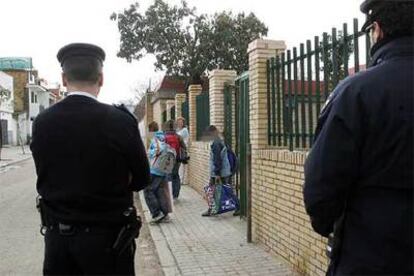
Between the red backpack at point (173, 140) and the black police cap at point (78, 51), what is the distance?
663 centimetres

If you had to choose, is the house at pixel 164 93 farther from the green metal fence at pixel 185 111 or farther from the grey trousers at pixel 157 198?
the grey trousers at pixel 157 198

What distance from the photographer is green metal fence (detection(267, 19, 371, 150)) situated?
16.5 feet

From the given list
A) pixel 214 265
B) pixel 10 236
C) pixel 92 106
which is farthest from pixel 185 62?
pixel 92 106

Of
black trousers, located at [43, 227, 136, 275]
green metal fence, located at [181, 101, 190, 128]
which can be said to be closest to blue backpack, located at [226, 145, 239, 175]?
green metal fence, located at [181, 101, 190, 128]

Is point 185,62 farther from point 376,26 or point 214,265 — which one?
point 376,26

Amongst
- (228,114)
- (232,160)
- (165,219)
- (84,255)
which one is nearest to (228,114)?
(228,114)

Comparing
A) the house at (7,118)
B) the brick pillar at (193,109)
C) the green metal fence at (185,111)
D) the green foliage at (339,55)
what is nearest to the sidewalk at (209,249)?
the green foliage at (339,55)

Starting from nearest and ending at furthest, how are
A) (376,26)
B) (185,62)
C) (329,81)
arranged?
(376,26), (329,81), (185,62)

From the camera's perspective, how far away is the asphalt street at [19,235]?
21.8 feet

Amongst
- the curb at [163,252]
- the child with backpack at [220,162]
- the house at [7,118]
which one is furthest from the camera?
the house at [7,118]

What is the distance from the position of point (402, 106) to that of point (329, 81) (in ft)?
11.0

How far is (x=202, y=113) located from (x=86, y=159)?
1030 cm

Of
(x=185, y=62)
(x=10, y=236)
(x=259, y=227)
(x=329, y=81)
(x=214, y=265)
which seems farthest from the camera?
(x=185, y=62)

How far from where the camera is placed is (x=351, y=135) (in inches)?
81.9
